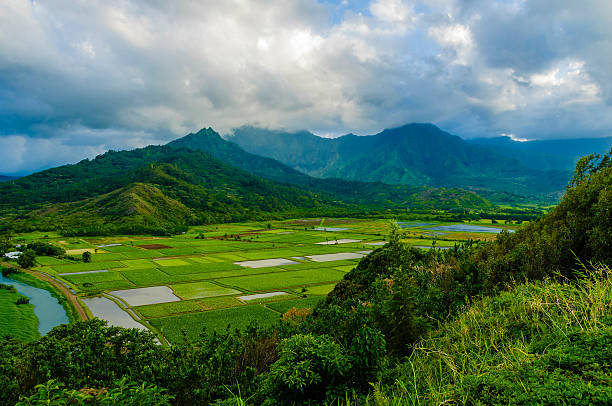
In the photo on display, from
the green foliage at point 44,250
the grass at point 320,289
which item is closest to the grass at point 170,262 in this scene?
the green foliage at point 44,250

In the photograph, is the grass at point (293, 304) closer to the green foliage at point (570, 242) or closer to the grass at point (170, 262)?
the green foliage at point (570, 242)

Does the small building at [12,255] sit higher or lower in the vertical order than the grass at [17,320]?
higher

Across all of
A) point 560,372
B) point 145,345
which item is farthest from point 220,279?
point 560,372

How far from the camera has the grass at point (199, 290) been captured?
4966 centimetres

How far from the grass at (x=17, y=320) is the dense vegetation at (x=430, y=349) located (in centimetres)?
2257

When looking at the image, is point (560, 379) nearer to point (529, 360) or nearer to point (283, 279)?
point (529, 360)

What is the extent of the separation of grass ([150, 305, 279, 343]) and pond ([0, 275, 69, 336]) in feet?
39.7

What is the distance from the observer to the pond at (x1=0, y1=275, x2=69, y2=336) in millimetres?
38122

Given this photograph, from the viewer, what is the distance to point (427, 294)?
45.3 ft

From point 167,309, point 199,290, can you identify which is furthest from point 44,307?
point 199,290

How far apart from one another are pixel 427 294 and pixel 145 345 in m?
14.5

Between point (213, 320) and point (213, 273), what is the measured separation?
2670 centimetres

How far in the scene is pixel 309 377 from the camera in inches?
311

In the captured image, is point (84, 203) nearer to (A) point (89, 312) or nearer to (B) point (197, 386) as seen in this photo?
(A) point (89, 312)
